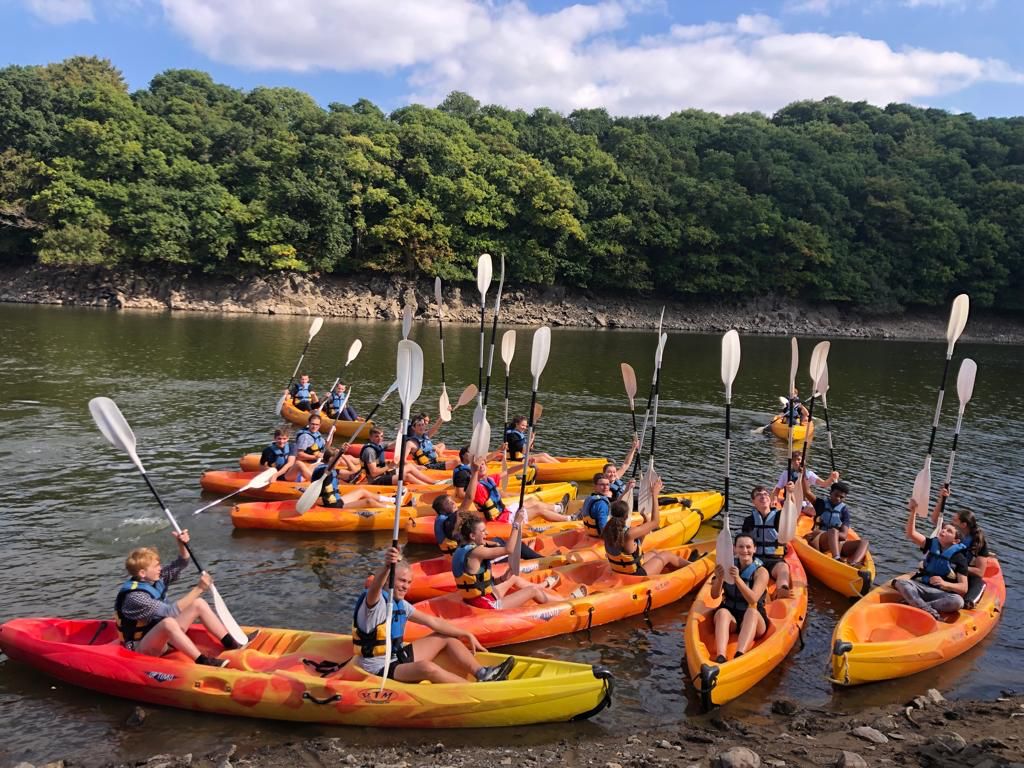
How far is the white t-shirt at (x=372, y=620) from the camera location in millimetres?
6152

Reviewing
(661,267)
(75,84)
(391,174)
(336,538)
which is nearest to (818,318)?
(661,267)

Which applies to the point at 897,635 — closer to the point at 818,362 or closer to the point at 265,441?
the point at 818,362

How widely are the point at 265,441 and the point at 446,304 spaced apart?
130 feet

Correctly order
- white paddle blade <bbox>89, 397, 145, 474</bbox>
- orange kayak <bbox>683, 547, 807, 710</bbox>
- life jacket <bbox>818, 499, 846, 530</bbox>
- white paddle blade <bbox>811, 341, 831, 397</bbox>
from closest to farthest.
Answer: orange kayak <bbox>683, 547, 807, 710</bbox>, white paddle blade <bbox>89, 397, 145, 474</bbox>, life jacket <bbox>818, 499, 846, 530</bbox>, white paddle blade <bbox>811, 341, 831, 397</bbox>

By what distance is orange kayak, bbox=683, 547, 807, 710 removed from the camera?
6586mm

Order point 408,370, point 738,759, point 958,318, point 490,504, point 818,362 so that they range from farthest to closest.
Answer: point 818,362 → point 958,318 → point 490,504 → point 408,370 → point 738,759

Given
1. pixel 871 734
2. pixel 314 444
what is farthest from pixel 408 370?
pixel 314 444

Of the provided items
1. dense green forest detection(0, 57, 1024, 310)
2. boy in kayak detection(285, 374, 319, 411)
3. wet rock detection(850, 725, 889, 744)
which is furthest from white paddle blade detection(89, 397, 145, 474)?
dense green forest detection(0, 57, 1024, 310)

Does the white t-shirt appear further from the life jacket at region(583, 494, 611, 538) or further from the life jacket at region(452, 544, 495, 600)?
the life jacket at region(583, 494, 611, 538)

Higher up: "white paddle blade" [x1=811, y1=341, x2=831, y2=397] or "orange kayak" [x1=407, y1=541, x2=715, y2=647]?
"white paddle blade" [x1=811, y1=341, x2=831, y2=397]

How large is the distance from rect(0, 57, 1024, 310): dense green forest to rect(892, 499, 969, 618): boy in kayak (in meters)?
49.6

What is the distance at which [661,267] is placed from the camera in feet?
200

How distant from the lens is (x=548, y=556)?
979cm

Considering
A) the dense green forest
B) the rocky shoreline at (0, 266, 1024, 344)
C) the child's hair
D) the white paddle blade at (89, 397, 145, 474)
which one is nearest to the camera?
the child's hair
